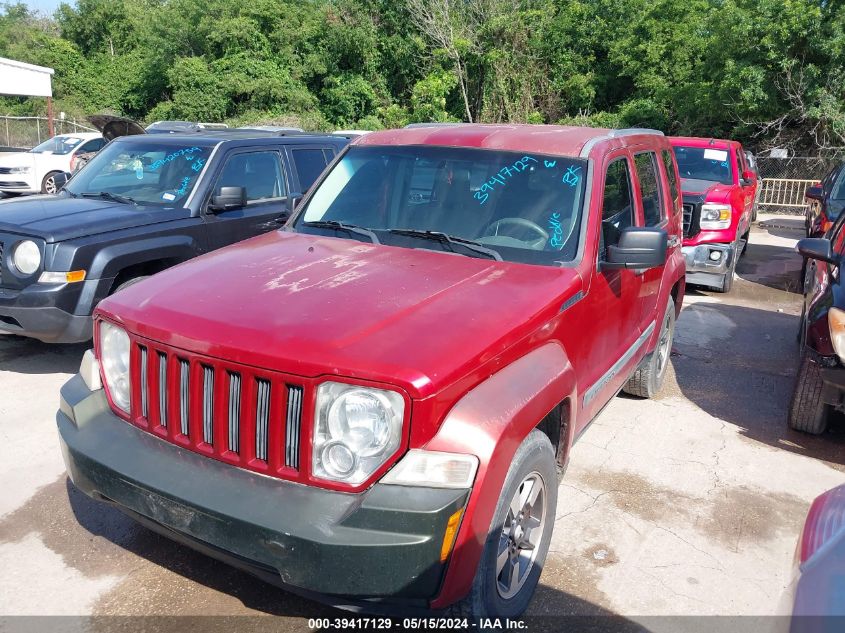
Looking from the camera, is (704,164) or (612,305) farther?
(704,164)

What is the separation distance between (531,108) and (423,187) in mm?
24962

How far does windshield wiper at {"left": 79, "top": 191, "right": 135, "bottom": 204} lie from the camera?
6137 mm

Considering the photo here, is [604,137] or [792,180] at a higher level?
[604,137]

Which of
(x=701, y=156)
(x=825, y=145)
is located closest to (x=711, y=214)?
(x=701, y=156)

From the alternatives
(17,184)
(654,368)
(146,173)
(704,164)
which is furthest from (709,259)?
(17,184)

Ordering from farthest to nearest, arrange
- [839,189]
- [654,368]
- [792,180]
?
[792,180] < [839,189] < [654,368]

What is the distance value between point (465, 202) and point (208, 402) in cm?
183

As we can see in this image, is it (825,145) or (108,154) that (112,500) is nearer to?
(108,154)

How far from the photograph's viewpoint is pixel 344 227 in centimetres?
399

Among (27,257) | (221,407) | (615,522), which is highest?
(221,407)

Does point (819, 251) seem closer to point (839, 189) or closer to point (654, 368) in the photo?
point (654, 368)

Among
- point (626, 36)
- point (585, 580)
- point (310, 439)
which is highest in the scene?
point (626, 36)

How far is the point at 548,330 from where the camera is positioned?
312 centimetres

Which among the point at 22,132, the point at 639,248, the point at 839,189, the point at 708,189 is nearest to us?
the point at 639,248
